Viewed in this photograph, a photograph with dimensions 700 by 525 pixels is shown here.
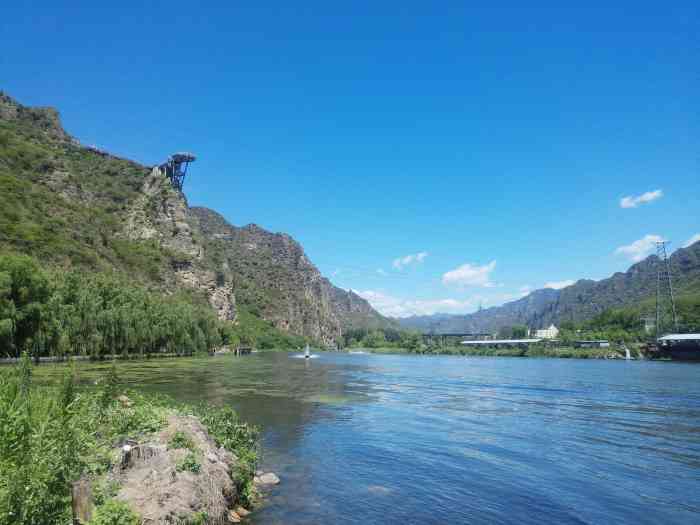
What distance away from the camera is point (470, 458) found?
24812 mm

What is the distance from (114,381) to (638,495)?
917 inches

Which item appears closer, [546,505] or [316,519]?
[316,519]

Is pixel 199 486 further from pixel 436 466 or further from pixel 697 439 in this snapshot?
pixel 697 439

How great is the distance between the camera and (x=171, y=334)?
111 meters

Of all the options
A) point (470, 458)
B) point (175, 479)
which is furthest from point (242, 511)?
point (470, 458)

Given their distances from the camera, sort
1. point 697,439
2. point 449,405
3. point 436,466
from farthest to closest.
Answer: point 449,405 < point 697,439 < point 436,466

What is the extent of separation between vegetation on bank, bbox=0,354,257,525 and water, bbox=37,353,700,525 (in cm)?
447

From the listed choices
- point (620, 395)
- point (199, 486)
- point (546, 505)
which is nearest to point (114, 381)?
point (199, 486)

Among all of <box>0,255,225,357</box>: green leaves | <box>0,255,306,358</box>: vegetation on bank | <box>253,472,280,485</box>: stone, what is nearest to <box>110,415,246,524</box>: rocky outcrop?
<box>253,472,280,485</box>: stone

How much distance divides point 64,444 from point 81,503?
2875mm

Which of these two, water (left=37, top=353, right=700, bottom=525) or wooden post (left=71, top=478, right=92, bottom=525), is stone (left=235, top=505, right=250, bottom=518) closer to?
water (left=37, top=353, right=700, bottom=525)

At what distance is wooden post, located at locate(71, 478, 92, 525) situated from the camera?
9.20 meters

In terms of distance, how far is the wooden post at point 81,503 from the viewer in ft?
30.2

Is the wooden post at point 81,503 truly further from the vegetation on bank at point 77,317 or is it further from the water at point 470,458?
the vegetation on bank at point 77,317
